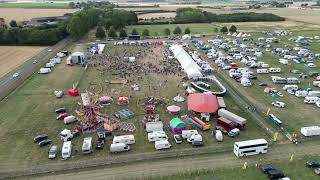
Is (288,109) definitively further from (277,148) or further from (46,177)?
(46,177)

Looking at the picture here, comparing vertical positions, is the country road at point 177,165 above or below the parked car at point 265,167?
below

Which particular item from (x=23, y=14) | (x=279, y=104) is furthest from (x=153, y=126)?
(x=23, y=14)

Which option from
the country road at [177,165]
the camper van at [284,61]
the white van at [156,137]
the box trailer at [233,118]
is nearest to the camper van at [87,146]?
the country road at [177,165]

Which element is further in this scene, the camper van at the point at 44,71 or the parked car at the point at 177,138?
the camper van at the point at 44,71

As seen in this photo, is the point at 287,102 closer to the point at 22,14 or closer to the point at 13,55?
the point at 13,55

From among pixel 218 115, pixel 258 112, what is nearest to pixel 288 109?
pixel 258 112

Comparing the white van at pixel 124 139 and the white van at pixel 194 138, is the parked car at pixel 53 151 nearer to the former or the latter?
the white van at pixel 124 139

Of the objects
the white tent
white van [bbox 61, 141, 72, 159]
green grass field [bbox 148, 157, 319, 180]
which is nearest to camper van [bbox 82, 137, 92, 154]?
white van [bbox 61, 141, 72, 159]
